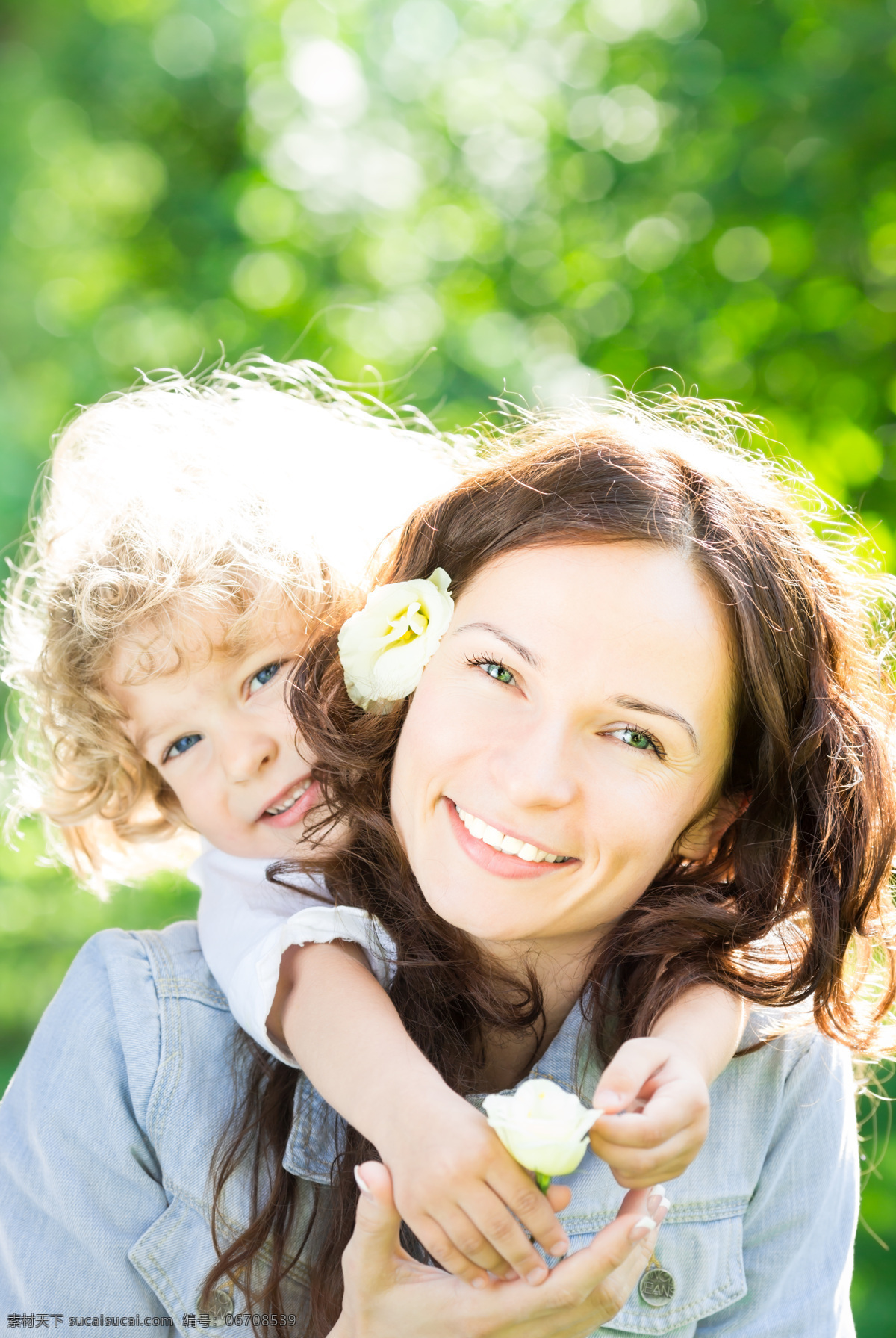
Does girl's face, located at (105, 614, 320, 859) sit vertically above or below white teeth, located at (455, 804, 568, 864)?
below

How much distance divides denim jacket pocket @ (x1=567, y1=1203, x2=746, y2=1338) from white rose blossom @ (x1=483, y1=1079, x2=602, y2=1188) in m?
0.57

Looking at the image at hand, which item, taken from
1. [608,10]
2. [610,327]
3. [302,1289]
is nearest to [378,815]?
[302,1289]

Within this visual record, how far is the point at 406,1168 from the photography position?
4.02 feet

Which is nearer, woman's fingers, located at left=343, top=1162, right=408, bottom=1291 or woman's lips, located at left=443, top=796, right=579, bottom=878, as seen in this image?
woman's fingers, located at left=343, top=1162, right=408, bottom=1291

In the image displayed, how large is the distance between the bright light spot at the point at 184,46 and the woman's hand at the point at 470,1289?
6.91 metres

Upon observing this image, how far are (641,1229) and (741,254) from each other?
3.31 metres

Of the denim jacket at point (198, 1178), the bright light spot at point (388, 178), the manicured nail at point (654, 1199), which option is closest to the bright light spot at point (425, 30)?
the bright light spot at point (388, 178)

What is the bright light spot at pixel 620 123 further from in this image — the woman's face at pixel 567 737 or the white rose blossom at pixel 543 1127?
the white rose blossom at pixel 543 1127

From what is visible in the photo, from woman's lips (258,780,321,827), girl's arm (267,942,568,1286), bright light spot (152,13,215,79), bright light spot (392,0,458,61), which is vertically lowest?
woman's lips (258,780,321,827)

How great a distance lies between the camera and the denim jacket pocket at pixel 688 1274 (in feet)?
5.26

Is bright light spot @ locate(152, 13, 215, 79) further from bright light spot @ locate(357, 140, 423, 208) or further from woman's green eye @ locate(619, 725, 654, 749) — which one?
woman's green eye @ locate(619, 725, 654, 749)

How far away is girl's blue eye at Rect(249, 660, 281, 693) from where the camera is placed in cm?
203

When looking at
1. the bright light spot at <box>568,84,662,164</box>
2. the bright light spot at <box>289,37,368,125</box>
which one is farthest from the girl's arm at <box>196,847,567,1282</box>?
the bright light spot at <box>289,37,368,125</box>

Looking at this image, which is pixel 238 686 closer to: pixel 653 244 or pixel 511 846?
pixel 511 846
